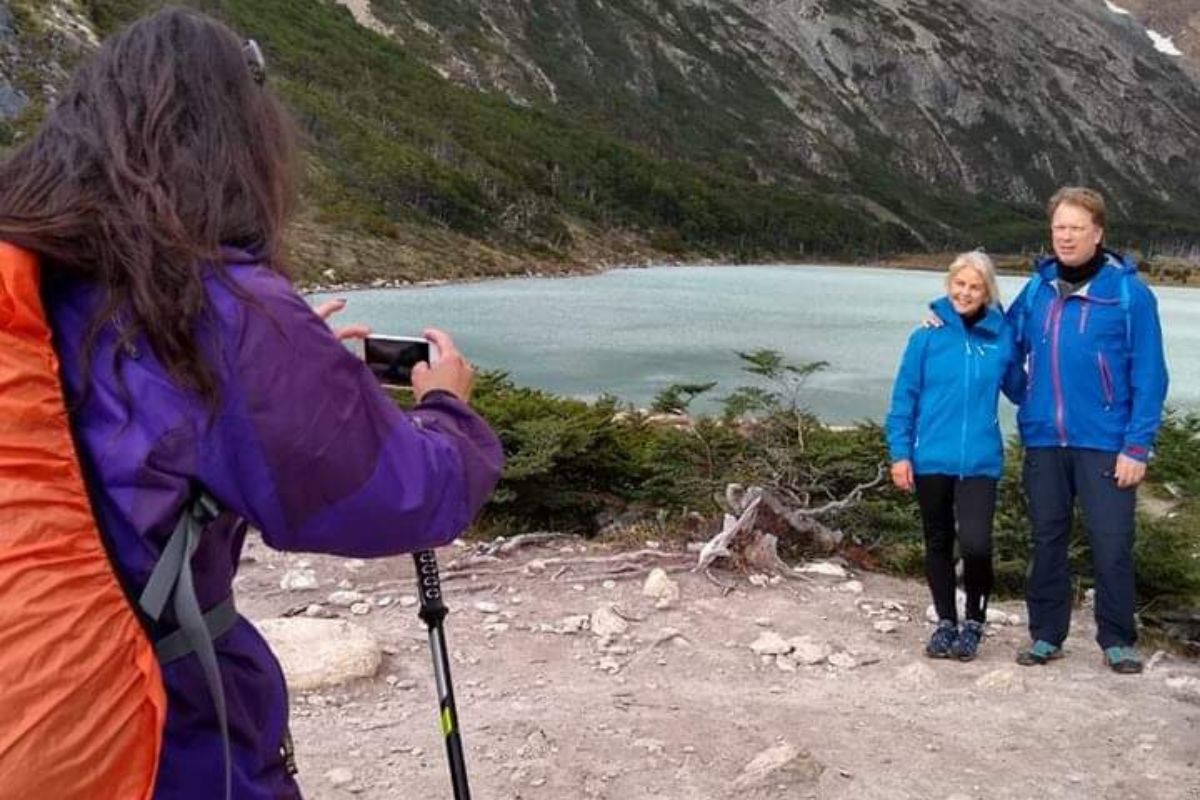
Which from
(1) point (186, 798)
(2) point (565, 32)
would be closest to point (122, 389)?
(1) point (186, 798)

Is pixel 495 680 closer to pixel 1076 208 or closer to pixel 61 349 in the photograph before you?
pixel 1076 208

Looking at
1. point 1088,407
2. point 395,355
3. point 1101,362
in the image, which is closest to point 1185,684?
point 1088,407

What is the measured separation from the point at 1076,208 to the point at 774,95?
154 metres

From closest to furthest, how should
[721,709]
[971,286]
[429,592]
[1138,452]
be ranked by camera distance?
[429,592]
[721,709]
[1138,452]
[971,286]

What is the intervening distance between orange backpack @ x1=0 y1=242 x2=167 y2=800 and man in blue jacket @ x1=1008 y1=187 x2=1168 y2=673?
3.82 metres

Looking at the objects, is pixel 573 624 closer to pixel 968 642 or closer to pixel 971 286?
pixel 968 642

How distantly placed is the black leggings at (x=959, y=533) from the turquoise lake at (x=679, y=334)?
37.9 feet

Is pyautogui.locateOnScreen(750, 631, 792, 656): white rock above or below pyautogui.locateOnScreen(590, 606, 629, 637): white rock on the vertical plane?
above

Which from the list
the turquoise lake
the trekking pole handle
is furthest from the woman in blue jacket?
the turquoise lake

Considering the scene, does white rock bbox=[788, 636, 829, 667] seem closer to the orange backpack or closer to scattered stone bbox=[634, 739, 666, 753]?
scattered stone bbox=[634, 739, 666, 753]

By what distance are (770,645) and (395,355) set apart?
3.06m

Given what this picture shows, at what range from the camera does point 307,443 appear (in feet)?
4.23

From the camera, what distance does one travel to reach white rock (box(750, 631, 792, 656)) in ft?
15.1

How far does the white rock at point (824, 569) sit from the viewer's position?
18.9ft
